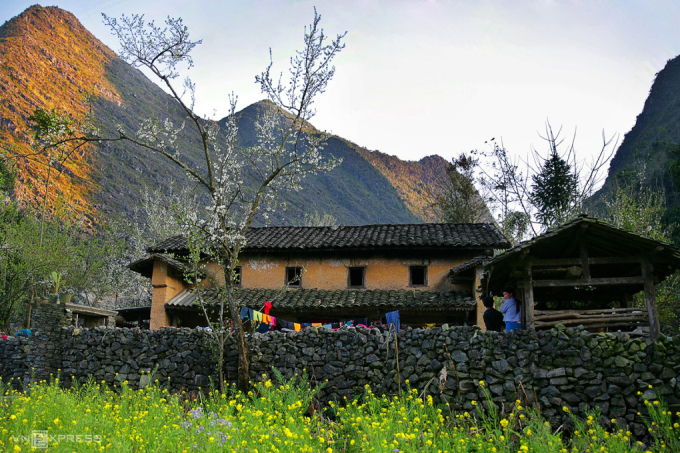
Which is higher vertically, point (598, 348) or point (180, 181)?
point (180, 181)

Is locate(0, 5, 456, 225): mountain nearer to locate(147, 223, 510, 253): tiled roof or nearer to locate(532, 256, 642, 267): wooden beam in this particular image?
locate(147, 223, 510, 253): tiled roof

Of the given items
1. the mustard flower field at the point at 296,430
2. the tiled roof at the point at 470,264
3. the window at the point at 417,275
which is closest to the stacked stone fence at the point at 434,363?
the mustard flower field at the point at 296,430

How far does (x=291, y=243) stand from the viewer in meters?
19.3

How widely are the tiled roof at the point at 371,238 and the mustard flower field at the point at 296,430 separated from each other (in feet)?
29.1

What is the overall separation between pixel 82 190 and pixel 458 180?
36.2 m

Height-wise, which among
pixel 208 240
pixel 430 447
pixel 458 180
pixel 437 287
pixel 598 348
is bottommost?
pixel 430 447

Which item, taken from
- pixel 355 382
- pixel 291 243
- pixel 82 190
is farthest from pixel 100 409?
pixel 82 190

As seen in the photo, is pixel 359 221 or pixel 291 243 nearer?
pixel 291 243

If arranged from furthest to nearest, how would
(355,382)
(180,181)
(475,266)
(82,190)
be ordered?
(180,181), (82,190), (475,266), (355,382)

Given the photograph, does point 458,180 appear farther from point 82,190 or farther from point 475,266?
point 82,190

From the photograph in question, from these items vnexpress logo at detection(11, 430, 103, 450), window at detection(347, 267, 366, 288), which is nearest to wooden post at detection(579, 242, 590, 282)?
vnexpress logo at detection(11, 430, 103, 450)

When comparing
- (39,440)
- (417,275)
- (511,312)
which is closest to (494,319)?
(511,312)

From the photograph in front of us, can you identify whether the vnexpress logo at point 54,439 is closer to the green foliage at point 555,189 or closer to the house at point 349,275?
the house at point 349,275

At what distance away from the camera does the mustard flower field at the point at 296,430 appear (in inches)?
261
